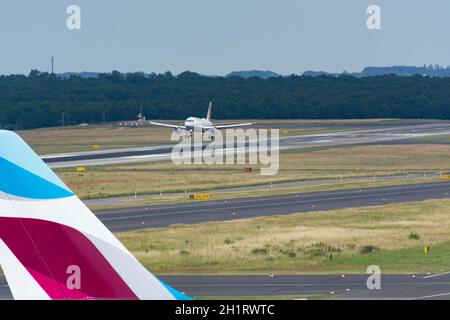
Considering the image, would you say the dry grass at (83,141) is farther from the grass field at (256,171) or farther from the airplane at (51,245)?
the airplane at (51,245)

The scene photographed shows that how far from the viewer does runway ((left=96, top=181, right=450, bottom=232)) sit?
7494 cm

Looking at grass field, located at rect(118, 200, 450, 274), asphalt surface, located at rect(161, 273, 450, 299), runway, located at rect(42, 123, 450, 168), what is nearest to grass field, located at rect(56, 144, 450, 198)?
runway, located at rect(42, 123, 450, 168)

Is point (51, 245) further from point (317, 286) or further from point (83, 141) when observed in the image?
point (83, 141)

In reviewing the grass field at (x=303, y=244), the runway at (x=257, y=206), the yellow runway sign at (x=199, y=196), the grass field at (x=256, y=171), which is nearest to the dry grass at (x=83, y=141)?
the grass field at (x=256, y=171)

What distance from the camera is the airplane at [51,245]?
1716 cm

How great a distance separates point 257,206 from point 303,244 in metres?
24.7

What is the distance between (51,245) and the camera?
17.5 meters

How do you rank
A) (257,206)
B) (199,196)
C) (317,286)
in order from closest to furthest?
(317,286), (257,206), (199,196)

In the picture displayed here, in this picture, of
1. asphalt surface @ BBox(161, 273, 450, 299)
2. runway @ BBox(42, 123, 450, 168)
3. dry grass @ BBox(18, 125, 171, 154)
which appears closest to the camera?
asphalt surface @ BBox(161, 273, 450, 299)

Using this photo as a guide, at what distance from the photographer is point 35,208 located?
57.1 ft

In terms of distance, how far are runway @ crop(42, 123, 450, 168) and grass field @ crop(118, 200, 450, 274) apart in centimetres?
6071

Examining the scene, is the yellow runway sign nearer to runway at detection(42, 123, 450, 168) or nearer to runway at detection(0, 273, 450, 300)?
runway at detection(42, 123, 450, 168)

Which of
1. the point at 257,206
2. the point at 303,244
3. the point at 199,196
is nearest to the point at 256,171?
the point at 199,196

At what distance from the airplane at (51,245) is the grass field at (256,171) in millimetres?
78004
